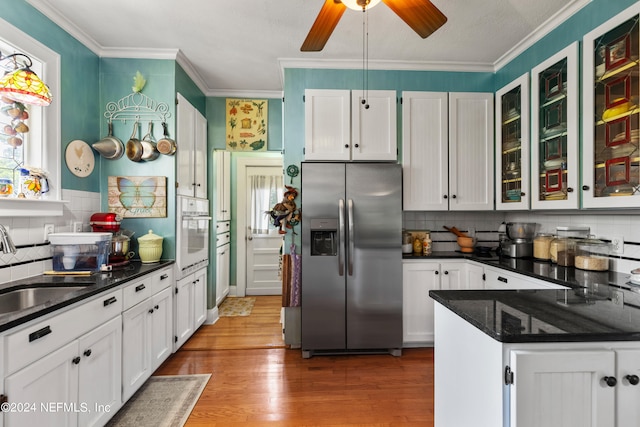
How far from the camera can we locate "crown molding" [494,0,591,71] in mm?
2195

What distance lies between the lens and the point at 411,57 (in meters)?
3.01

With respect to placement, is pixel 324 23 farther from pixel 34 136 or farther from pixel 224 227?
pixel 224 227

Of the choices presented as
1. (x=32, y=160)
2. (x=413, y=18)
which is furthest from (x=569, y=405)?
(x=32, y=160)

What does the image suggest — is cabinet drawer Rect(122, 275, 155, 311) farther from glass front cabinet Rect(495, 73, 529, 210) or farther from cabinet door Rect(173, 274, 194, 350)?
glass front cabinet Rect(495, 73, 529, 210)

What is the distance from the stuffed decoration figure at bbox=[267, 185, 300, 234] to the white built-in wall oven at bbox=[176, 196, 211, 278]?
795 millimetres

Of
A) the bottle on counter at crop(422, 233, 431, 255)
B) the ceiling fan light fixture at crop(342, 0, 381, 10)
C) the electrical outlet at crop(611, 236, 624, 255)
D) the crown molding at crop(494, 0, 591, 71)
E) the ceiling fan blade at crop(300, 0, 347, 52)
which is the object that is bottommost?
the bottle on counter at crop(422, 233, 431, 255)

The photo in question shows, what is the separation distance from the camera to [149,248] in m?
2.63

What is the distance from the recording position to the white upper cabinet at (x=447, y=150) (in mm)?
3053

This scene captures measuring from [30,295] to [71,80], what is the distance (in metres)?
1.61

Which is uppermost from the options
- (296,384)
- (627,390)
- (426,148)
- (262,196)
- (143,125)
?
(143,125)

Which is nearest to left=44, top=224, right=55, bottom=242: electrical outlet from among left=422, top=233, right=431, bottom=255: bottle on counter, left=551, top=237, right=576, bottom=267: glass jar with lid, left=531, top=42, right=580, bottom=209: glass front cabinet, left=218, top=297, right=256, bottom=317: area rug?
left=218, top=297, right=256, bottom=317: area rug

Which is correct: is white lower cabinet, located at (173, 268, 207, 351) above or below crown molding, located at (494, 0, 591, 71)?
below

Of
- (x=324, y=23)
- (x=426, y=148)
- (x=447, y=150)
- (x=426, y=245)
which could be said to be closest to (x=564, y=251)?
(x=426, y=245)

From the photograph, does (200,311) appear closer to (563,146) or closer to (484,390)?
(484,390)
